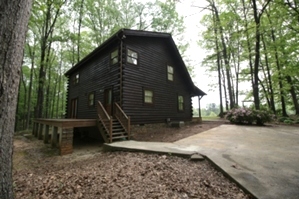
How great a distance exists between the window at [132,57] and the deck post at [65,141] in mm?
5077

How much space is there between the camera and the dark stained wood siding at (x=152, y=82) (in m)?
8.65

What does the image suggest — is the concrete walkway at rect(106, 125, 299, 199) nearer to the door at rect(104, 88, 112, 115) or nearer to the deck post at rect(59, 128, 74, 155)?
the deck post at rect(59, 128, 74, 155)

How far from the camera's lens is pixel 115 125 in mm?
7648

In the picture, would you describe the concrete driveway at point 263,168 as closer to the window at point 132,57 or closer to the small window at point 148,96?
the small window at point 148,96

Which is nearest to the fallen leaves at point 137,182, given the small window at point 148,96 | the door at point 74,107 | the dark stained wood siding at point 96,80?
the dark stained wood siding at point 96,80

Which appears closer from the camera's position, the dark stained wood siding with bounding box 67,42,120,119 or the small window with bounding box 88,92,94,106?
the dark stained wood siding with bounding box 67,42,120,119

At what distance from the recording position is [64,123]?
231 inches

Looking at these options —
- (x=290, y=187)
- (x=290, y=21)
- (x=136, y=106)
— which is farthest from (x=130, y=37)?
(x=290, y=21)

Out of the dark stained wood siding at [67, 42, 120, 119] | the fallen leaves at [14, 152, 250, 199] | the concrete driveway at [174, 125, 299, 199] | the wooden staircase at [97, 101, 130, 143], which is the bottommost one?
the fallen leaves at [14, 152, 250, 199]

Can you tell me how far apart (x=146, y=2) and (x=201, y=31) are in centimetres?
821

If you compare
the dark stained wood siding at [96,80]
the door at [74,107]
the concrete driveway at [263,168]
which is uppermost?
the dark stained wood siding at [96,80]

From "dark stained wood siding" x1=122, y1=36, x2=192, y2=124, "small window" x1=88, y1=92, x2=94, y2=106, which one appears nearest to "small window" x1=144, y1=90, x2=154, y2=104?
"dark stained wood siding" x1=122, y1=36, x2=192, y2=124

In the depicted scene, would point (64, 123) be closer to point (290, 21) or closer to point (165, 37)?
point (165, 37)

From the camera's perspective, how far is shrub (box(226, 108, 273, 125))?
32.0 ft
